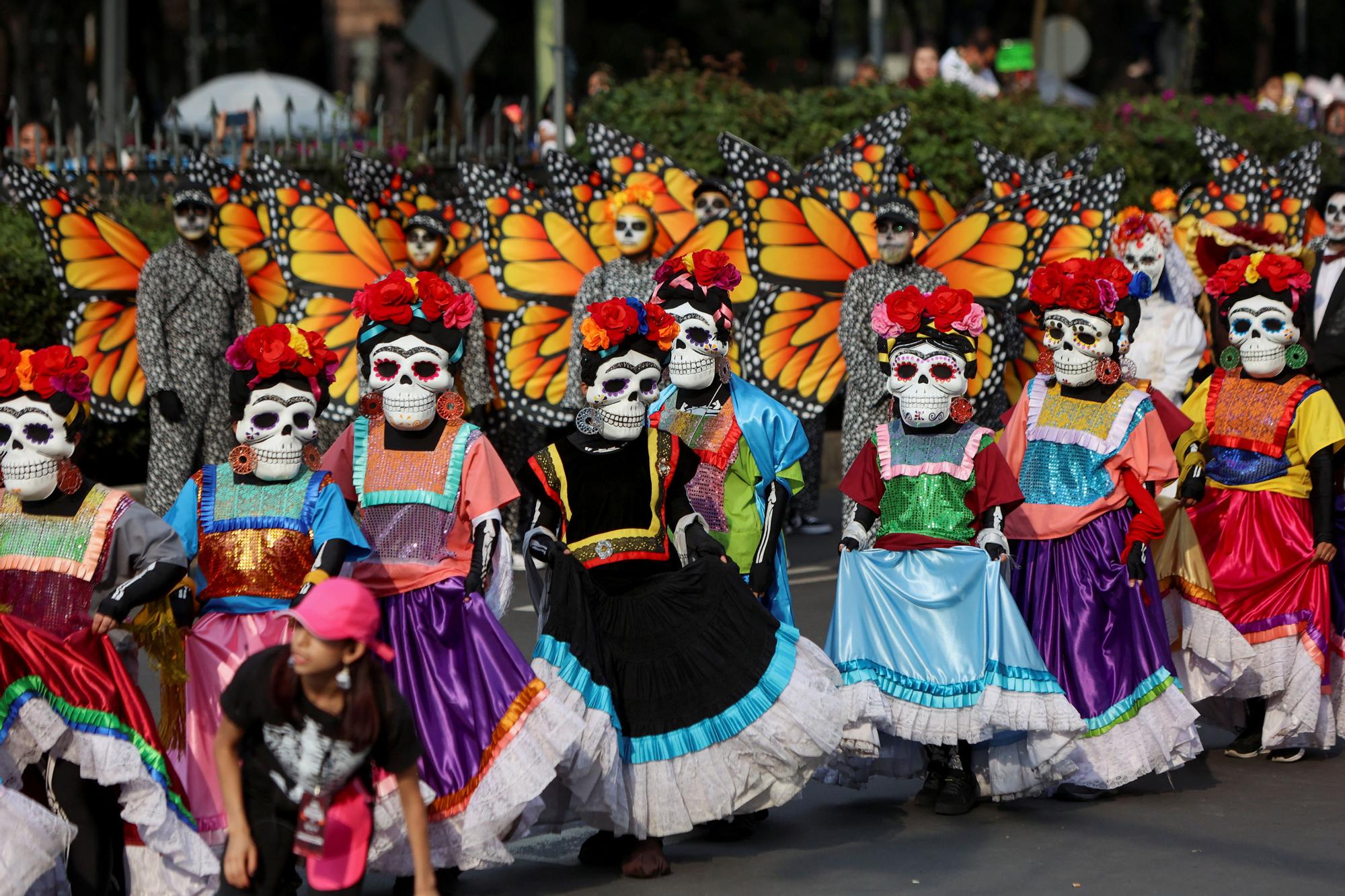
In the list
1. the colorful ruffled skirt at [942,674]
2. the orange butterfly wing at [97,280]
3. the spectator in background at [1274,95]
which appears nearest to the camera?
the colorful ruffled skirt at [942,674]

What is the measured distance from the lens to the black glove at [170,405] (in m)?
10.9

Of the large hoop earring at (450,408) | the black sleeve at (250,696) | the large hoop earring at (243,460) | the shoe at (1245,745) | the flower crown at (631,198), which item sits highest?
the flower crown at (631,198)

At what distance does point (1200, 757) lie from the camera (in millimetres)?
7871

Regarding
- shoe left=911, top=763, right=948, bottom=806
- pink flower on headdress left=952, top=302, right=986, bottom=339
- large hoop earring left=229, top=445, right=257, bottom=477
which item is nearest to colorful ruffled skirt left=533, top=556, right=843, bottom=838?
shoe left=911, top=763, right=948, bottom=806

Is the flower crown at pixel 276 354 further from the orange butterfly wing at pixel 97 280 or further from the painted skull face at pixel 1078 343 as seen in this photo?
the orange butterfly wing at pixel 97 280

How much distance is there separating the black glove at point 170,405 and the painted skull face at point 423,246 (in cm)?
154

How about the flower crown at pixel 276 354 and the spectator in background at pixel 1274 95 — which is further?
the spectator in background at pixel 1274 95

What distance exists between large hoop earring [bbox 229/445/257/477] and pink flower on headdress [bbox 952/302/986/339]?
2.39 metres

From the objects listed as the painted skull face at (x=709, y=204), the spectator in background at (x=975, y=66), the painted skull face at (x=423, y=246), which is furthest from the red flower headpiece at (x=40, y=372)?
the spectator in background at (x=975, y=66)

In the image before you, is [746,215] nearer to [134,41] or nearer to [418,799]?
[418,799]

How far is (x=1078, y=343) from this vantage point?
7449mm

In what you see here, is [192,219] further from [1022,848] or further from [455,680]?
[1022,848]

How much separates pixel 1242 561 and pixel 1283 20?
35.4 m

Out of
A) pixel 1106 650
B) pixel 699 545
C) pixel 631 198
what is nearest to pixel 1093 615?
pixel 1106 650
